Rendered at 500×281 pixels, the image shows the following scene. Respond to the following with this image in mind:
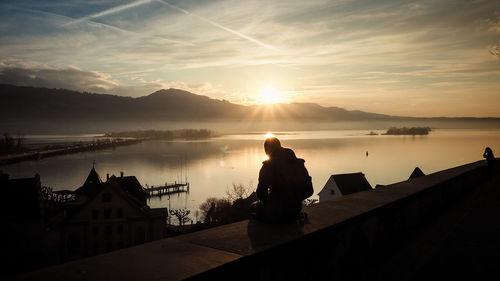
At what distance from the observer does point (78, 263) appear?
252cm

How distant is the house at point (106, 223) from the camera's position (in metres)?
28.2

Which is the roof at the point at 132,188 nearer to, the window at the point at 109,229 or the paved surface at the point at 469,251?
the window at the point at 109,229

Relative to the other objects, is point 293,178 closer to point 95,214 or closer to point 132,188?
point 95,214

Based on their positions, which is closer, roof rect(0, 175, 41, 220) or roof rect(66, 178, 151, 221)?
roof rect(0, 175, 41, 220)

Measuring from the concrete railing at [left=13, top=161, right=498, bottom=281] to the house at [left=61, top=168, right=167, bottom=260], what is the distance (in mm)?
26678

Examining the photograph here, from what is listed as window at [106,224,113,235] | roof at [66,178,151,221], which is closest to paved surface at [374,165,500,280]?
roof at [66,178,151,221]

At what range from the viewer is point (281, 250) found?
3.10 meters

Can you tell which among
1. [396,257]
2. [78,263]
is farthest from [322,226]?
[78,263]

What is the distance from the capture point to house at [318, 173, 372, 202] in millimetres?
37688

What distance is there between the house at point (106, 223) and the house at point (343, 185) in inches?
738

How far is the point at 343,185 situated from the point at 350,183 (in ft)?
4.47

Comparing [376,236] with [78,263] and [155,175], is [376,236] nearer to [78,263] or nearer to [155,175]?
[78,263]

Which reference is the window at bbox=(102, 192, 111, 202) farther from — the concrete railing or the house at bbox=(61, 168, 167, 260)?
the concrete railing

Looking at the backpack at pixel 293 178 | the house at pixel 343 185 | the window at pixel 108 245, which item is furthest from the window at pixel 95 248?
the backpack at pixel 293 178
